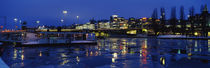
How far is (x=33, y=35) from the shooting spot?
48.6 metres

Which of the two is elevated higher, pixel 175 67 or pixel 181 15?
pixel 181 15

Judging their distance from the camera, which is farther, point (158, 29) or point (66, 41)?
point (158, 29)

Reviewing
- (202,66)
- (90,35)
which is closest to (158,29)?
(90,35)

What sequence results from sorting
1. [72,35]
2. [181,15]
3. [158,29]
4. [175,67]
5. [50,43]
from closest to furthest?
1. [175,67]
2. [50,43]
3. [72,35]
4. [181,15]
5. [158,29]

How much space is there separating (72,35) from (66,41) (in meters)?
9.44

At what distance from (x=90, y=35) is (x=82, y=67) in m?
33.7

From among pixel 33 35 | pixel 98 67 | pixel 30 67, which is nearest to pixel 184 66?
pixel 98 67

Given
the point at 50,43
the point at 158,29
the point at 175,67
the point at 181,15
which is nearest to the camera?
the point at 175,67

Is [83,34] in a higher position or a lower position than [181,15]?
lower

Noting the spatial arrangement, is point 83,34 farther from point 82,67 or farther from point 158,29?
point 158,29

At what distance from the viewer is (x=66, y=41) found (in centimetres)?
3509

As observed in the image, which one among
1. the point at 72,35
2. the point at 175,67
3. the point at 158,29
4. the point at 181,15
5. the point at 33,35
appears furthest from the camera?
the point at 158,29

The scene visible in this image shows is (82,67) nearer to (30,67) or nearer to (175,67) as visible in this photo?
(30,67)

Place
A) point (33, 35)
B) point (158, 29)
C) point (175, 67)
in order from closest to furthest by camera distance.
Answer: point (175, 67) → point (33, 35) → point (158, 29)
